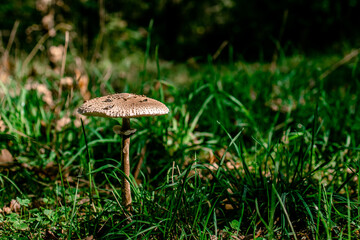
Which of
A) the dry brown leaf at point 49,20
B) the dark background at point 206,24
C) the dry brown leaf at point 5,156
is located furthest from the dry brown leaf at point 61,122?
the dry brown leaf at point 49,20

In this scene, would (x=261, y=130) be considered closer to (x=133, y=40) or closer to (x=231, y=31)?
(x=133, y=40)

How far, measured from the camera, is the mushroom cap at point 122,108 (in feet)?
3.98

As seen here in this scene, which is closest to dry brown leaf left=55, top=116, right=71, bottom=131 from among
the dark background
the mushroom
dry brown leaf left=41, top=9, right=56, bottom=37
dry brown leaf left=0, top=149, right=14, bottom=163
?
dry brown leaf left=0, top=149, right=14, bottom=163

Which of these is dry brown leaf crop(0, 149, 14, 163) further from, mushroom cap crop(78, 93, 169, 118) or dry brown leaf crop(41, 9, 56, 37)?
dry brown leaf crop(41, 9, 56, 37)

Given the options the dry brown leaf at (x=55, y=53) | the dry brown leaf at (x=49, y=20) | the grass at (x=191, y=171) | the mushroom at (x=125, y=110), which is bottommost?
the grass at (x=191, y=171)

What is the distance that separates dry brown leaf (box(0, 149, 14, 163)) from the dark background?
1969 mm

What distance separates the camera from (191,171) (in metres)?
1.92

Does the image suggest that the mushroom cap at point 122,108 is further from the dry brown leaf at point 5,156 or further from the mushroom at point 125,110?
the dry brown leaf at point 5,156

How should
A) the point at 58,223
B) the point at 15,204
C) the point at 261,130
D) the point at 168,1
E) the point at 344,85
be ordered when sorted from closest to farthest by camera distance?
the point at 58,223 → the point at 15,204 → the point at 261,130 → the point at 344,85 → the point at 168,1

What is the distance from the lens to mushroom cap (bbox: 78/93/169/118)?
3.98 ft

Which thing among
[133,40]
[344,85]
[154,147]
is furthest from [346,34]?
[154,147]

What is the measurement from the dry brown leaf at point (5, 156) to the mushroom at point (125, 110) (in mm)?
1013

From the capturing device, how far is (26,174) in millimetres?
1884

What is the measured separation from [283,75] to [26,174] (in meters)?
3.20
